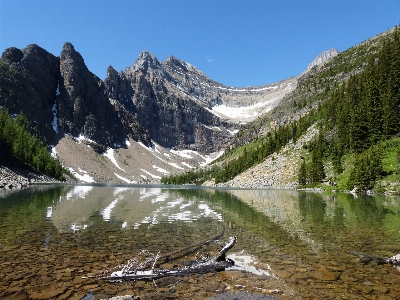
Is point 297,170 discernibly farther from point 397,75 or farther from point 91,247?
point 91,247

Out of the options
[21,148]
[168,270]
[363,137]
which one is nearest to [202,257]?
[168,270]

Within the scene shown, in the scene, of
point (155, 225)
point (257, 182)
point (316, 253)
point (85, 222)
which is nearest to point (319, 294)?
point (316, 253)

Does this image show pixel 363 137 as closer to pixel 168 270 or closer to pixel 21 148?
pixel 168 270

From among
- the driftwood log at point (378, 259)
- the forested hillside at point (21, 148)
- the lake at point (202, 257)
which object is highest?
the forested hillside at point (21, 148)

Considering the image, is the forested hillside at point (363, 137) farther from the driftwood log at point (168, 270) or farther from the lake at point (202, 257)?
the driftwood log at point (168, 270)

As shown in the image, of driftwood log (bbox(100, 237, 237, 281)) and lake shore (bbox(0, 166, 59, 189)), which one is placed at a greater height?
lake shore (bbox(0, 166, 59, 189))

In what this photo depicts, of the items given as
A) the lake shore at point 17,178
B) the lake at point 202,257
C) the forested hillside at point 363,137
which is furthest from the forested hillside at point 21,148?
the forested hillside at point 363,137

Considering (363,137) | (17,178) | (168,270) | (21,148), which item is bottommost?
(168,270)

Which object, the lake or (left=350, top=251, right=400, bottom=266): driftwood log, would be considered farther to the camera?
(left=350, top=251, right=400, bottom=266): driftwood log

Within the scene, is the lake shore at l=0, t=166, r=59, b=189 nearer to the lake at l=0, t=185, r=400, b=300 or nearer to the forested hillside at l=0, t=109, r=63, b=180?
the forested hillside at l=0, t=109, r=63, b=180

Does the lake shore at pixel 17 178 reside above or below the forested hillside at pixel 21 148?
below

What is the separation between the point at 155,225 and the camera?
2511 cm

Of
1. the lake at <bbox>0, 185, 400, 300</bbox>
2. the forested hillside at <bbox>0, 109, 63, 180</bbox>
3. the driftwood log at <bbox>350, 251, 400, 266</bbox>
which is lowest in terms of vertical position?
the lake at <bbox>0, 185, 400, 300</bbox>

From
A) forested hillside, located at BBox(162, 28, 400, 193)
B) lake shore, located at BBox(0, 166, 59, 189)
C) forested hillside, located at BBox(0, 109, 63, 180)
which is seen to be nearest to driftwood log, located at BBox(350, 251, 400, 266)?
forested hillside, located at BBox(162, 28, 400, 193)
